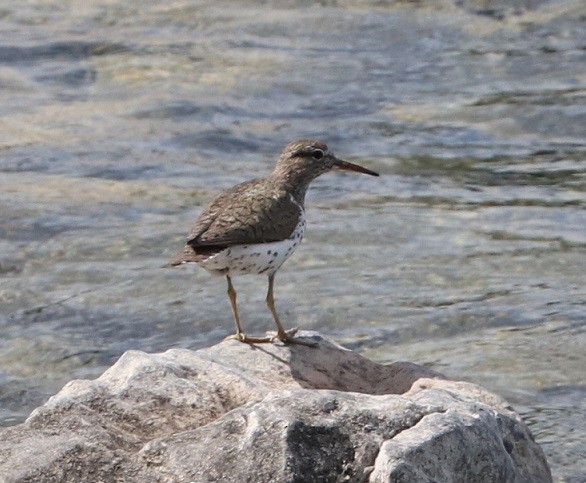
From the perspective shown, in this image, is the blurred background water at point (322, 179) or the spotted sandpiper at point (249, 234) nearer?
the spotted sandpiper at point (249, 234)

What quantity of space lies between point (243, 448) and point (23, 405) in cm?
398

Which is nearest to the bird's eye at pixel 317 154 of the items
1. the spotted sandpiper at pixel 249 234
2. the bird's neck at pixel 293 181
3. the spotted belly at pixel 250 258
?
the bird's neck at pixel 293 181

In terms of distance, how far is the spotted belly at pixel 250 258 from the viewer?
7102mm

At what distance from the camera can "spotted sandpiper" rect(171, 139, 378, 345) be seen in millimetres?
7008

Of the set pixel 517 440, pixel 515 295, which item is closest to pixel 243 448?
pixel 517 440

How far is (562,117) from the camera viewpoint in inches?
558

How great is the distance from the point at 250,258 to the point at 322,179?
6137mm

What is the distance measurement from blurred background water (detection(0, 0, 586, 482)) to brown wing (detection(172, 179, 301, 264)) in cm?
195

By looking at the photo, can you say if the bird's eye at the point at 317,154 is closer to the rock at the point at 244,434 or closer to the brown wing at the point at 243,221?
the brown wing at the point at 243,221

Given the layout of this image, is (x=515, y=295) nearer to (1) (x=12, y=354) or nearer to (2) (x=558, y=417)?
(2) (x=558, y=417)

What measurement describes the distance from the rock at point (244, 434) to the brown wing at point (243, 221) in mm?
1282

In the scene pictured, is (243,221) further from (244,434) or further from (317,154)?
(244,434)

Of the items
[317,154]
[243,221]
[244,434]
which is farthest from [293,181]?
[244,434]

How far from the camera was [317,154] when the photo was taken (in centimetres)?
826
